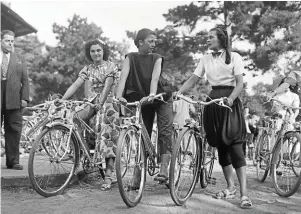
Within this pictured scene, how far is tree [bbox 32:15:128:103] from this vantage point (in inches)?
1875

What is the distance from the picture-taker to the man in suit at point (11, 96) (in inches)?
265

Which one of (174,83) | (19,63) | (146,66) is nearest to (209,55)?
(146,66)

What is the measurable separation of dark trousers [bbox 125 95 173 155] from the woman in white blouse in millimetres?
492

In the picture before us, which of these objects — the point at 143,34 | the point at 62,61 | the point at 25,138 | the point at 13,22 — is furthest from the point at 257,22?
the point at 62,61

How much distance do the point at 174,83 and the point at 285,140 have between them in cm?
2302

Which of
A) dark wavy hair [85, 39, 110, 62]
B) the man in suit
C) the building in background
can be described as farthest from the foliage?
dark wavy hair [85, 39, 110, 62]

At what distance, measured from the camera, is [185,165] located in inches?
194

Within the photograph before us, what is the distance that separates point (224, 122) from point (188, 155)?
0.53 metres

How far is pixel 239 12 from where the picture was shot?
25.1 m

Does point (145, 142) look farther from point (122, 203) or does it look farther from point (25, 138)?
point (25, 138)

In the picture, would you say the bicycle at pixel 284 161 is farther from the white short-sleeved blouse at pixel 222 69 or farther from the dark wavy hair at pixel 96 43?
the dark wavy hair at pixel 96 43

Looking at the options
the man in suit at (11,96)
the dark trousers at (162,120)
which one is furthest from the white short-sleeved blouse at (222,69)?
the man in suit at (11,96)

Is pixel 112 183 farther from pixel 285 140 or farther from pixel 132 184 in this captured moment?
pixel 285 140

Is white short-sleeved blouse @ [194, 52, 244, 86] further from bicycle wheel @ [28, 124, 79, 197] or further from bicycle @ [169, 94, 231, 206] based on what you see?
bicycle wheel @ [28, 124, 79, 197]
